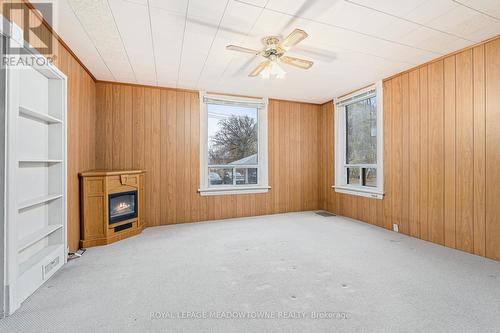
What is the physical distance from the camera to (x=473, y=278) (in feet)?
Answer: 7.49

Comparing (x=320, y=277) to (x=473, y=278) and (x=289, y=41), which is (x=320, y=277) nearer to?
(x=473, y=278)

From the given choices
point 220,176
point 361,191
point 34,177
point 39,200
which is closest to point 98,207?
point 34,177

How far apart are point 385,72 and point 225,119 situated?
3005 millimetres

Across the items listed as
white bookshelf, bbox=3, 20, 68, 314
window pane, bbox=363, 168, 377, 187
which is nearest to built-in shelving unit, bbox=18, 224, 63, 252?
white bookshelf, bbox=3, 20, 68, 314

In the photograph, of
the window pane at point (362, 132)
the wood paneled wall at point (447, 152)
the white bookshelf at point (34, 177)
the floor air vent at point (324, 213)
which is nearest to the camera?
the white bookshelf at point (34, 177)

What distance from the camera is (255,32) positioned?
255 centimetres

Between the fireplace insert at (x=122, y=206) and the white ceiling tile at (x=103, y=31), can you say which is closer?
the white ceiling tile at (x=103, y=31)

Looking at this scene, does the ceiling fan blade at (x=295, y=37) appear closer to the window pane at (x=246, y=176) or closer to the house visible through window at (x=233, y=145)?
the house visible through window at (x=233, y=145)

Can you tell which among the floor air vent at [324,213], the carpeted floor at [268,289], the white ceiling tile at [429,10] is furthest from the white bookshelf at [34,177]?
the floor air vent at [324,213]

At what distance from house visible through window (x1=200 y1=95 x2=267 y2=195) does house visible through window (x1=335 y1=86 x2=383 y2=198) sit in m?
1.67

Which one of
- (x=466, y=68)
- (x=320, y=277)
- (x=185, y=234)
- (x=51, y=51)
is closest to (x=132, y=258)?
(x=185, y=234)

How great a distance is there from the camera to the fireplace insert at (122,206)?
3.40 meters

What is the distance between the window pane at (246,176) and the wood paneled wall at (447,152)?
95.3 inches

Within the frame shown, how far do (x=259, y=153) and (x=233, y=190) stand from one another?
1.01 metres
